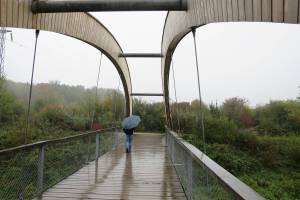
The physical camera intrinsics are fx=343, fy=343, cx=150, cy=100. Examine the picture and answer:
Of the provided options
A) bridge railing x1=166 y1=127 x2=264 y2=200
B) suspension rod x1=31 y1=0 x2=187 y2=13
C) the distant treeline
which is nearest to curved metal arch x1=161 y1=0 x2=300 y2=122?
suspension rod x1=31 y1=0 x2=187 y2=13

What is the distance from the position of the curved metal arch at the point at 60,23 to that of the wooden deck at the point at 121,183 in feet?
7.17

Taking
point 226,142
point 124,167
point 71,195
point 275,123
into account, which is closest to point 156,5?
point 71,195

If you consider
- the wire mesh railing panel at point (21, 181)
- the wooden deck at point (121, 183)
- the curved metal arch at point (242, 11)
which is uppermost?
the curved metal arch at point (242, 11)

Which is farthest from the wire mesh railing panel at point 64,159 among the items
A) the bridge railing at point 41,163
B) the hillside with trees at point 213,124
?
the hillside with trees at point 213,124

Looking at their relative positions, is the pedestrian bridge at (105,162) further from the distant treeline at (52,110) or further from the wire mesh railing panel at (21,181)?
the distant treeline at (52,110)

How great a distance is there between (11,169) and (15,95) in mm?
9092

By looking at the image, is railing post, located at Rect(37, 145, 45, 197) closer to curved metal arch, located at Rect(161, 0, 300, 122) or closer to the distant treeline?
curved metal arch, located at Rect(161, 0, 300, 122)

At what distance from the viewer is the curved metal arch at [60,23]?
4094 mm

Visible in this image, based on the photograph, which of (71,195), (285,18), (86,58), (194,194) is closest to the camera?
(285,18)

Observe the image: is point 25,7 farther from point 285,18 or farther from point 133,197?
point 285,18

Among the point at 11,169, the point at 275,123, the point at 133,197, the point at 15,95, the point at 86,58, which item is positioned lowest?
the point at 133,197

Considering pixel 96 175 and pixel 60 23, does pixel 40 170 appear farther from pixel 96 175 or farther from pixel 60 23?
pixel 60 23

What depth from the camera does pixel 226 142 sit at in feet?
51.6

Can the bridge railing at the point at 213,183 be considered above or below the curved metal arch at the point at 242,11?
below
